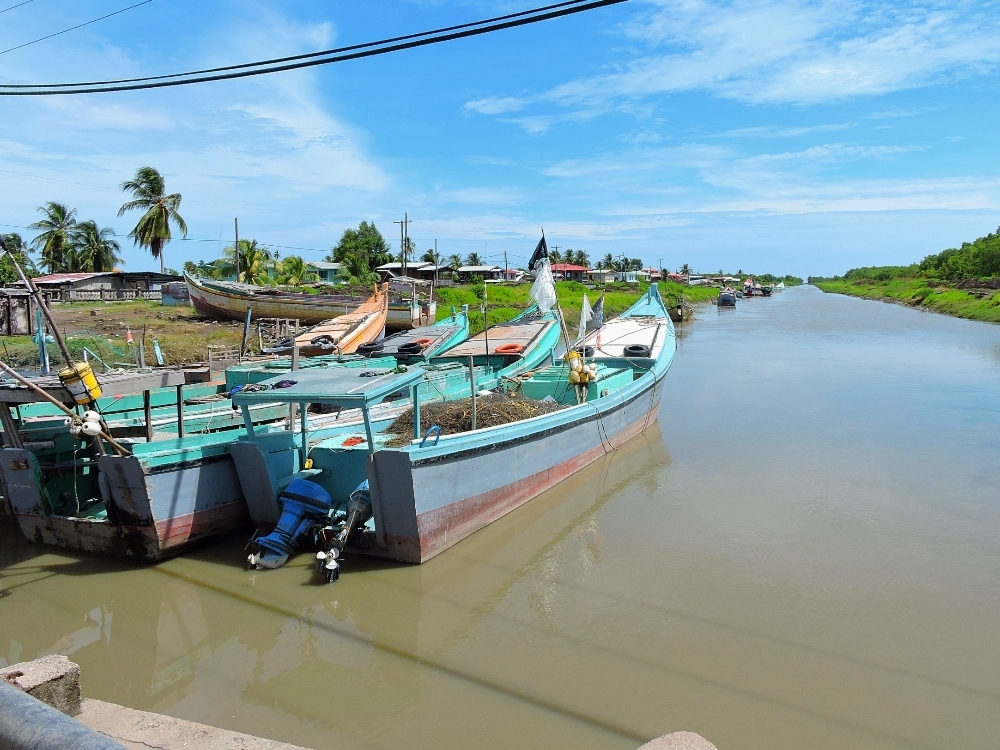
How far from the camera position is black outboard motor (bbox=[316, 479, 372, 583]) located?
7535 millimetres

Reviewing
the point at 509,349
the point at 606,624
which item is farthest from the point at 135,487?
the point at 509,349

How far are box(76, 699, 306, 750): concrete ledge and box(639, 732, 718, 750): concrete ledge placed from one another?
6.81ft

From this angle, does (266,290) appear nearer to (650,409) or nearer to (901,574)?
(650,409)

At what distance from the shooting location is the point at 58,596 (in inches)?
293

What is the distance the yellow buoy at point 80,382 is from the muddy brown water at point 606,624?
2133 mm

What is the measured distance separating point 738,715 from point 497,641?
218cm

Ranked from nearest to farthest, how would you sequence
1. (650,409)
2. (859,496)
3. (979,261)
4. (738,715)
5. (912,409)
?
(738,715)
(859,496)
(650,409)
(912,409)
(979,261)

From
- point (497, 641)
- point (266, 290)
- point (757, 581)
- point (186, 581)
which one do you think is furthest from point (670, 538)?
point (266, 290)

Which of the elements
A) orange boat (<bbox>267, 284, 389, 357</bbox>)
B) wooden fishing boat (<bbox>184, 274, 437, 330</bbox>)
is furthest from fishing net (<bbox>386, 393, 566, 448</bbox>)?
wooden fishing boat (<bbox>184, 274, 437, 330</bbox>)

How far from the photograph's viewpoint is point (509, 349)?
1531 cm

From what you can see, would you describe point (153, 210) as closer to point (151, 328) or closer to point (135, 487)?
point (151, 328)

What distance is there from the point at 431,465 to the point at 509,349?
25.9ft

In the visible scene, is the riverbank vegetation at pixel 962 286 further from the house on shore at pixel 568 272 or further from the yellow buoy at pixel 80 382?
the yellow buoy at pixel 80 382

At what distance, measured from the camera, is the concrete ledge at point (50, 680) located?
3946 mm
